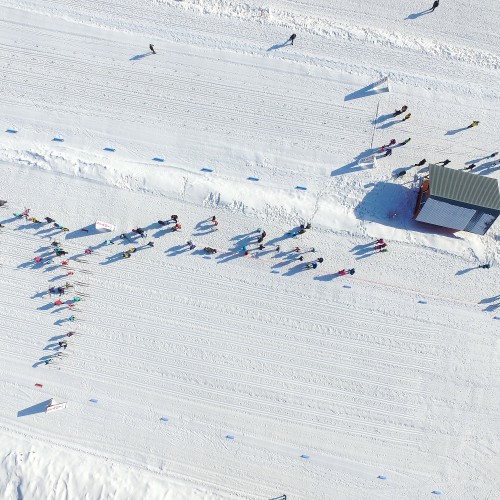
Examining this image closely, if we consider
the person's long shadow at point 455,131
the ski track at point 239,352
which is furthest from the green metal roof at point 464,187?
the ski track at point 239,352

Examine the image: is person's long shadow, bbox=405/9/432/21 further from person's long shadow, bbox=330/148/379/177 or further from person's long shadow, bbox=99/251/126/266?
person's long shadow, bbox=99/251/126/266

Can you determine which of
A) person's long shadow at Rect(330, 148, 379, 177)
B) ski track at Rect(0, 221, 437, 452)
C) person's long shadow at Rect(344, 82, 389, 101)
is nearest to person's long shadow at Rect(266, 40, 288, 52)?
person's long shadow at Rect(344, 82, 389, 101)

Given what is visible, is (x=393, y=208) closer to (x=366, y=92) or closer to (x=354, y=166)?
(x=354, y=166)

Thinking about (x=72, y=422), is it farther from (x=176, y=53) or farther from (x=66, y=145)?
(x=176, y=53)

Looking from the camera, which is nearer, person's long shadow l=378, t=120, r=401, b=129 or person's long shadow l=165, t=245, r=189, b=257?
person's long shadow l=165, t=245, r=189, b=257

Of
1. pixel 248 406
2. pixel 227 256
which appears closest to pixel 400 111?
pixel 227 256

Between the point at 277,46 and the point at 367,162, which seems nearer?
the point at 367,162

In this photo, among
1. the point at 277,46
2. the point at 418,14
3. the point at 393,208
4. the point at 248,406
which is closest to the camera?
the point at 248,406
